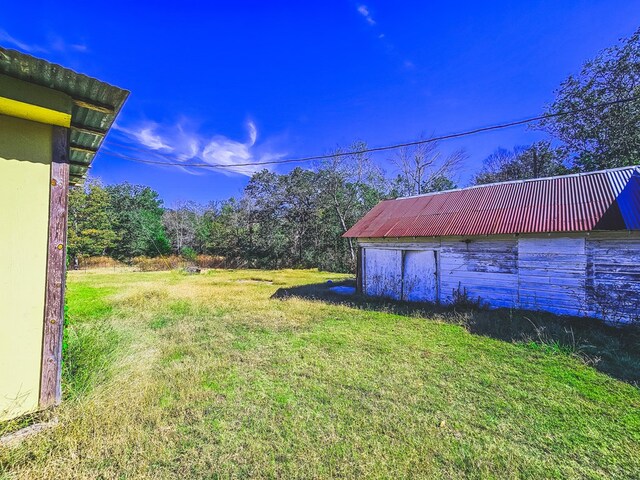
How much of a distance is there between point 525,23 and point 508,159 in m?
20.3

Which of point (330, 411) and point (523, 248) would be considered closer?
point (330, 411)

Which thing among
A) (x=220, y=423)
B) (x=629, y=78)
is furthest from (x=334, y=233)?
(x=220, y=423)

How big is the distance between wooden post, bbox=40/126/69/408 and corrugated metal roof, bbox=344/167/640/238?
8.32m

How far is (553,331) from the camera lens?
5.54m

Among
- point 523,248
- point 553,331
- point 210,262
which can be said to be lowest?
point 553,331

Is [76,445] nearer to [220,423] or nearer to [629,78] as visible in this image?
[220,423]

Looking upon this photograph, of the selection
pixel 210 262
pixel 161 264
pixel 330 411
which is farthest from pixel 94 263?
pixel 330 411

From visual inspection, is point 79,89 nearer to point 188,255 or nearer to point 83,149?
point 83,149

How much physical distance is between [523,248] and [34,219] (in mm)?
9227

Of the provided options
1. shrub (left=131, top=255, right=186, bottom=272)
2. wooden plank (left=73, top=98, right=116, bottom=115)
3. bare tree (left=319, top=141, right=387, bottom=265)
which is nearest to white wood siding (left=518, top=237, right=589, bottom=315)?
wooden plank (left=73, top=98, right=116, bottom=115)

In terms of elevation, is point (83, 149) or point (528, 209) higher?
point (83, 149)

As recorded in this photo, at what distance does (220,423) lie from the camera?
109 inches

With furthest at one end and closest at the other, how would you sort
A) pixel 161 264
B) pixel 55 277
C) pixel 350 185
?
pixel 161 264, pixel 350 185, pixel 55 277

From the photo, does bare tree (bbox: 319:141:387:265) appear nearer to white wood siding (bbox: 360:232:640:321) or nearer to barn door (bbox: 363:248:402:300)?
barn door (bbox: 363:248:402:300)
